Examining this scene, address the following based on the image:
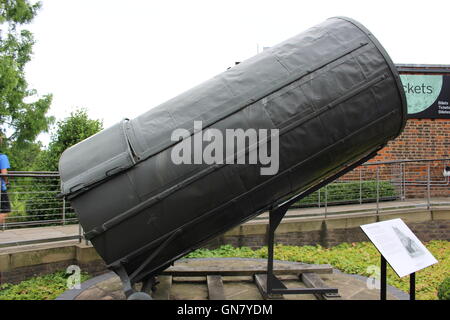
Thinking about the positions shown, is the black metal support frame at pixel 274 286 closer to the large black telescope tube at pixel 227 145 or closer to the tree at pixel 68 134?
the large black telescope tube at pixel 227 145

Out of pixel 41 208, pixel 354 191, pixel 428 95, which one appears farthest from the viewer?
pixel 428 95

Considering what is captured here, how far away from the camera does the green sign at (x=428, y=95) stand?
34.0 ft

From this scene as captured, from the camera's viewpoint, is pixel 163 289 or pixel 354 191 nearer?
pixel 163 289

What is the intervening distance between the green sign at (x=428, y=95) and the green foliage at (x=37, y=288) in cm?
991

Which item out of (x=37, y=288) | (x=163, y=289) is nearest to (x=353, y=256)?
(x=163, y=289)

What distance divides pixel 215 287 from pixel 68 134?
19.7ft

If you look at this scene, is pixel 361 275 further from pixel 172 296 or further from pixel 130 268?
pixel 130 268

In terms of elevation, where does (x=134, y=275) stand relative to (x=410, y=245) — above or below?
below

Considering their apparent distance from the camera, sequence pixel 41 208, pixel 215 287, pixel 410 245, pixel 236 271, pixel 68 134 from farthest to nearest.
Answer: pixel 68 134 → pixel 41 208 → pixel 236 271 → pixel 215 287 → pixel 410 245

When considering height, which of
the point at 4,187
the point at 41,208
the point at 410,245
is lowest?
the point at 410,245

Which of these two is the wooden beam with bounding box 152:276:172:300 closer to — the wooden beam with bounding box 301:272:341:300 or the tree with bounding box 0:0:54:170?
the wooden beam with bounding box 301:272:341:300

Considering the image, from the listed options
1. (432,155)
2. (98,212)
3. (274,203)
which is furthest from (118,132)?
(432,155)

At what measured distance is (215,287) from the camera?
450 centimetres

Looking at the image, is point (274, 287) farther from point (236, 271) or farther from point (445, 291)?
point (445, 291)
